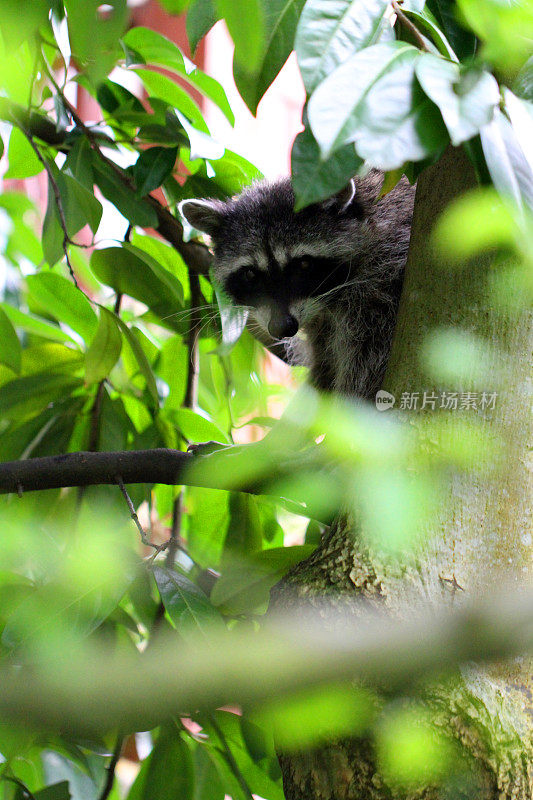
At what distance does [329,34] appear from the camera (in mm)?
599

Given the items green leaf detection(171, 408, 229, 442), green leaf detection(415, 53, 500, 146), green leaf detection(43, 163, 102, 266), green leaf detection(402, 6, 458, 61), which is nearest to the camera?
green leaf detection(415, 53, 500, 146)

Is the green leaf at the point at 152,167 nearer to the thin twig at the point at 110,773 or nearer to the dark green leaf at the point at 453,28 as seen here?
the dark green leaf at the point at 453,28

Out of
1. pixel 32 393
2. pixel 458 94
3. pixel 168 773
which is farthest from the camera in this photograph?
pixel 32 393

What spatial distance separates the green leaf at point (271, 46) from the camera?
0.70 meters

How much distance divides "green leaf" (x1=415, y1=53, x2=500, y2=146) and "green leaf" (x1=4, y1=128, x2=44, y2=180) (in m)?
0.83

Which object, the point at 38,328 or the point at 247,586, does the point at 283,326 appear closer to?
the point at 38,328

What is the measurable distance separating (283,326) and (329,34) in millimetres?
780

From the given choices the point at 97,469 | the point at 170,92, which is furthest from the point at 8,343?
the point at 170,92

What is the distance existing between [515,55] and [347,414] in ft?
1.37

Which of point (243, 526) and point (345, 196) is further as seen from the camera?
point (345, 196)

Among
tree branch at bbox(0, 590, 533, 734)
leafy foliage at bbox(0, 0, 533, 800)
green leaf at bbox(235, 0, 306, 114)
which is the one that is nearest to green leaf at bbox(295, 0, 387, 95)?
leafy foliage at bbox(0, 0, 533, 800)

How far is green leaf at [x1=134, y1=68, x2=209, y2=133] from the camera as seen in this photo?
3.76ft

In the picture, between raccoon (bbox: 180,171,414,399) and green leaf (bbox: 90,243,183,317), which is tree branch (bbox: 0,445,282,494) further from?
raccoon (bbox: 180,171,414,399)

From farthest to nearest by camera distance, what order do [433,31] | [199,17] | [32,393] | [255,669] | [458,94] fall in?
[32,393]
[199,17]
[433,31]
[458,94]
[255,669]
